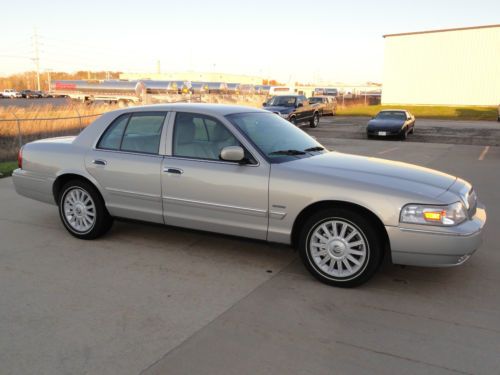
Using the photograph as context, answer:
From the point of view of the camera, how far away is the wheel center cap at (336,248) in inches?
165

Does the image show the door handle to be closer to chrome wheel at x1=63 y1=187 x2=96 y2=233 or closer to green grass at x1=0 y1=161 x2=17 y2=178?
chrome wheel at x1=63 y1=187 x2=96 y2=233

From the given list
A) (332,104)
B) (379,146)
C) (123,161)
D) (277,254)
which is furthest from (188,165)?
(332,104)

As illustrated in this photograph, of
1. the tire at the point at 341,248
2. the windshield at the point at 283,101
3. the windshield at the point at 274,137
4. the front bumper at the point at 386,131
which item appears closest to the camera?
the tire at the point at 341,248

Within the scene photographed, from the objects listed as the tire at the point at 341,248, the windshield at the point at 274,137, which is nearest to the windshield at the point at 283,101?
the windshield at the point at 274,137

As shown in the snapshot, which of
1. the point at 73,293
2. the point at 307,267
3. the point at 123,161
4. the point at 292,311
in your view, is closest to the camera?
the point at 292,311

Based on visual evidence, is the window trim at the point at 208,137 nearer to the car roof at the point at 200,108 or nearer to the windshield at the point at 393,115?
the car roof at the point at 200,108

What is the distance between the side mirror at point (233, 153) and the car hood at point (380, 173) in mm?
495

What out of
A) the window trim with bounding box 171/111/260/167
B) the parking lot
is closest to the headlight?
the parking lot

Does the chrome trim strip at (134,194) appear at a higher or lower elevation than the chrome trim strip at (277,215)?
higher

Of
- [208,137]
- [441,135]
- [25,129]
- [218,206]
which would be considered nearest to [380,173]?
[218,206]

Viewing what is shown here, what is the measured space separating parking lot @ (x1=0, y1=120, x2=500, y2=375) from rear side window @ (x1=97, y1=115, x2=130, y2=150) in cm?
111

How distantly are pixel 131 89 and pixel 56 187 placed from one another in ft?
180

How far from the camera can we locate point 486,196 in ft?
27.1

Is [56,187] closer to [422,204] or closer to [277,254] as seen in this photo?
[277,254]
